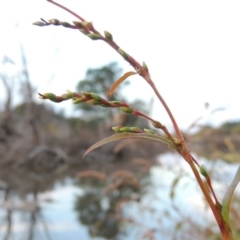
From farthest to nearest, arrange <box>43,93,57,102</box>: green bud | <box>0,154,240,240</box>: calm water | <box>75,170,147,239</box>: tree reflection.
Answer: <box>75,170,147,239</box>: tree reflection
<box>0,154,240,240</box>: calm water
<box>43,93,57,102</box>: green bud

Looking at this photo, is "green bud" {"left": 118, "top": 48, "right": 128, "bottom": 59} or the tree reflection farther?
the tree reflection

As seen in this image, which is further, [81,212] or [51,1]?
[81,212]

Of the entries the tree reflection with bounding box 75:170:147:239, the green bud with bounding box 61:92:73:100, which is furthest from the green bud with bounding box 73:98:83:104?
the tree reflection with bounding box 75:170:147:239

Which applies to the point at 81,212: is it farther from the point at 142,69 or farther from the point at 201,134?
the point at 142,69

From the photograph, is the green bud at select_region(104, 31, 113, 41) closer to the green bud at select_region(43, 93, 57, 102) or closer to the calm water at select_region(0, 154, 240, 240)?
the green bud at select_region(43, 93, 57, 102)

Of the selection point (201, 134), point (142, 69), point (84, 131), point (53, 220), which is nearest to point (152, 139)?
point (142, 69)

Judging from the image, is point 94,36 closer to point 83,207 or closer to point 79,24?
point 79,24

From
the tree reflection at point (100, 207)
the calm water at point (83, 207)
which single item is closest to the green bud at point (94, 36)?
the calm water at point (83, 207)

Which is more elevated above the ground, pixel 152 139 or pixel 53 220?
pixel 152 139
